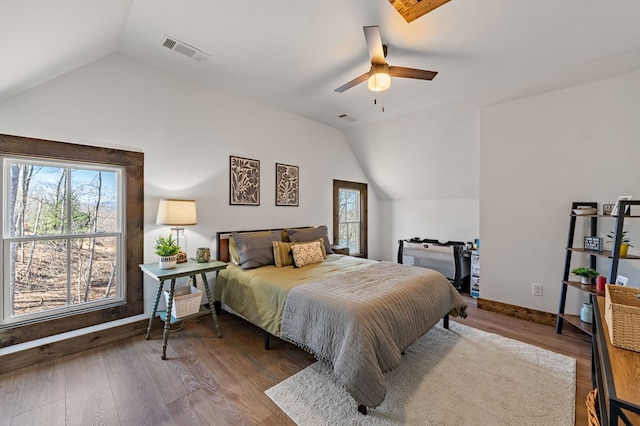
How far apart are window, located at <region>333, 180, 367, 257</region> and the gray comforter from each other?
255 centimetres

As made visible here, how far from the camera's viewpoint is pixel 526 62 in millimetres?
2592

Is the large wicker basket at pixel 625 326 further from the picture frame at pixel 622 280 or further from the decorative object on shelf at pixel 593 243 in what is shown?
the decorative object on shelf at pixel 593 243

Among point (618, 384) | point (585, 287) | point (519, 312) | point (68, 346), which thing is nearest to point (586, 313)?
point (585, 287)

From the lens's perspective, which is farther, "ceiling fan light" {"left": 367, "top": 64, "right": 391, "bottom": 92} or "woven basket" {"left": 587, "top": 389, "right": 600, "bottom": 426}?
"ceiling fan light" {"left": 367, "top": 64, "right": 391, "bottom": 92}

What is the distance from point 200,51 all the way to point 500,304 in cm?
448

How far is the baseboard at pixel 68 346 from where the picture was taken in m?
2.12

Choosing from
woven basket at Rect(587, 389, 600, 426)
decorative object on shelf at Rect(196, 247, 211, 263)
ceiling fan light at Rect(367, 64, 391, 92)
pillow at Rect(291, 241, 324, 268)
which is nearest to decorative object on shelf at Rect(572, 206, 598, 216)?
woven basket at Rect(587, 389, 600, 426)

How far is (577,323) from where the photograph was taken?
2625 millimetres

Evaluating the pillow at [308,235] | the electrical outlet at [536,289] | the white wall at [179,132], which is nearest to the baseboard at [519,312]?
the electrical outlet at [536,289]

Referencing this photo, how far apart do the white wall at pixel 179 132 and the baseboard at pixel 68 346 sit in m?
0.21

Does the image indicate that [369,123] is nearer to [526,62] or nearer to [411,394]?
[526,62]

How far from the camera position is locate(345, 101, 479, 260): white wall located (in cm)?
382

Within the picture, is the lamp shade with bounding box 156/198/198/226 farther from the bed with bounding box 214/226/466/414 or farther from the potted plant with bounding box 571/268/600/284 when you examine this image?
the potted plant with bounding box 571/268/600/284

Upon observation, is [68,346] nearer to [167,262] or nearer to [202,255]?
[167,262]
